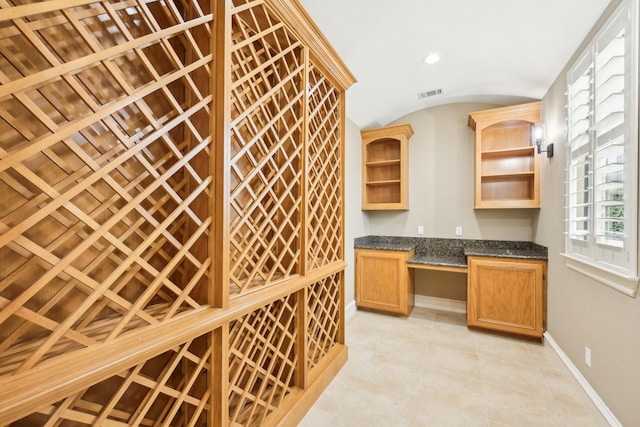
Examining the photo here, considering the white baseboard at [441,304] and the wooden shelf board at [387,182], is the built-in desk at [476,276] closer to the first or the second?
the white baseboard at [441,304]

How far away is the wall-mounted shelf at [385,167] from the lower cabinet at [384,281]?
0.66 metres

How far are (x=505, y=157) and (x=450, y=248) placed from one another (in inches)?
48.5

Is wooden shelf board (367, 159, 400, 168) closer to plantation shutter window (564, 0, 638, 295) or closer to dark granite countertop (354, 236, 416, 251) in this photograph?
dark granite countertop (354, 236, 416, 251)

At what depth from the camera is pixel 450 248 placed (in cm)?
338

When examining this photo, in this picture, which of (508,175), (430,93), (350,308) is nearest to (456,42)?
(430,93)

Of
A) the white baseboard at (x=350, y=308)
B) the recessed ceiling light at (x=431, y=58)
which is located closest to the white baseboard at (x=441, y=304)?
the white baseboard at (x=350, y=308)

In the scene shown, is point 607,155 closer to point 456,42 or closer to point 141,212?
point 456,42

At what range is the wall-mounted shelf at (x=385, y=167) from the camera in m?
3.41

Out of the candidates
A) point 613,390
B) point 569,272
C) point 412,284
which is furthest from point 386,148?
point 613,390

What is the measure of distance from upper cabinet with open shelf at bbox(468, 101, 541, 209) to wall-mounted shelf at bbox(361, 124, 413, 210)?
80 cm

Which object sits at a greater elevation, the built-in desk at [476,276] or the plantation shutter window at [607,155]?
the plantation shutter window at [607,155]

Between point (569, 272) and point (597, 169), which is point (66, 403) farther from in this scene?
point (569, 272)

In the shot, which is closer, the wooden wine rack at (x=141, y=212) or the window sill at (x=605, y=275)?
the wooden wine rack at (x=141, y=212)

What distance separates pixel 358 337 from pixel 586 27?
3029 mm
